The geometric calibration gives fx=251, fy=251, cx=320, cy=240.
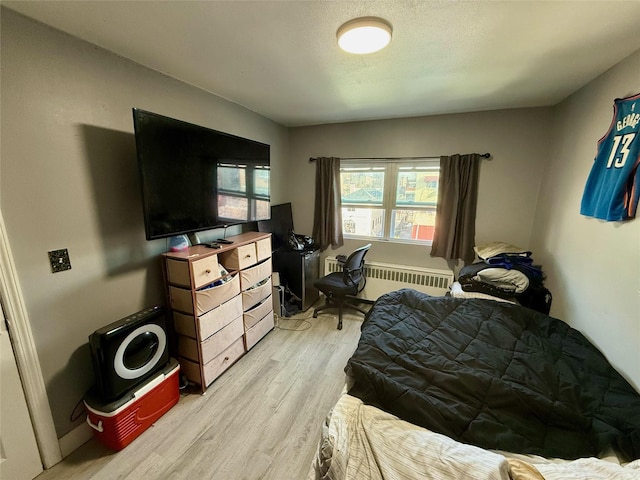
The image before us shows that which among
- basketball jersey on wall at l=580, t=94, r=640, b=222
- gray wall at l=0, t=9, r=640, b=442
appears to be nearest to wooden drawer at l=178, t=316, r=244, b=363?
gray wall at l=0, t=9, r=640, b=442

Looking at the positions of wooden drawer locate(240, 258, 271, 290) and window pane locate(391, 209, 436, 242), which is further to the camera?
window pane locate(391, 209, 436, 242)

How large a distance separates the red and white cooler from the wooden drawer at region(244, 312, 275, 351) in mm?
677

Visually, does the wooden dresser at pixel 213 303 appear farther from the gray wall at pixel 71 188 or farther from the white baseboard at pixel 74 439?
the white baseboard at pixel 74 439

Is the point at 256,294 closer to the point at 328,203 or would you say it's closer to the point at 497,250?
the point at 328,203

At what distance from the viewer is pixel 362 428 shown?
0.96 m

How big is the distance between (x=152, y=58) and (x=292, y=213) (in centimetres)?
228

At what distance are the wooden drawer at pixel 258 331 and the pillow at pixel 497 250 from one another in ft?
7.52

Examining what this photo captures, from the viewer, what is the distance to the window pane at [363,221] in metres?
3.34

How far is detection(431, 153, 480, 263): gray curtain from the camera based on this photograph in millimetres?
2758

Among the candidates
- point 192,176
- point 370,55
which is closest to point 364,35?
point 370,55

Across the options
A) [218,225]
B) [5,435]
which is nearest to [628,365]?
[218,225]

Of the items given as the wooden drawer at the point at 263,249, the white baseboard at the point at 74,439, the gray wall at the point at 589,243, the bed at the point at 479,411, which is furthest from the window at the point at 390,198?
the white baseboard at the point at 74,439

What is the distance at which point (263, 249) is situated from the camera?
8.24 ft

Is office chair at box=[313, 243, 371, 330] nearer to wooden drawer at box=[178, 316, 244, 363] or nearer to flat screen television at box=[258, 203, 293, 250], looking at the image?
Result: flat screen television at box=[258, 203, 293, 250]
